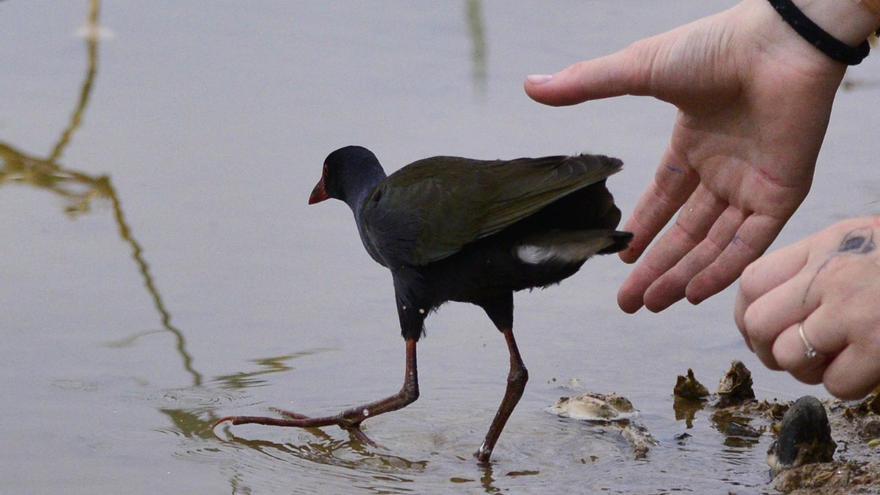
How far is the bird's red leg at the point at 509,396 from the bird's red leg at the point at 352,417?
0.87ft

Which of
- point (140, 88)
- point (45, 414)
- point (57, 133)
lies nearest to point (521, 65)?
point (140, 88)

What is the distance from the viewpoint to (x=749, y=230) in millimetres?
4316

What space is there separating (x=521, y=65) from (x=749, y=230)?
3.24 metres

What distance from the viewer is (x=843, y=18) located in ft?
12.9

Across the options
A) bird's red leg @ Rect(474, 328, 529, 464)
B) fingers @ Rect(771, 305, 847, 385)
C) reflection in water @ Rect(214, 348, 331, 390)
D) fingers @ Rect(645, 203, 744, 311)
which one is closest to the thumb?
fingers @ Rect(645, 203, 744, 311)

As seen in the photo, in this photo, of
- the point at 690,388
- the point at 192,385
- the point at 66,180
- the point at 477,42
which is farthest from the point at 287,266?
the point at 477,42

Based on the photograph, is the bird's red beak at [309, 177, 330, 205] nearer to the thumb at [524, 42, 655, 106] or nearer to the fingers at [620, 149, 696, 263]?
the fingers at [620, 149, 696, 263]

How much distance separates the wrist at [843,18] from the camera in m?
3.90

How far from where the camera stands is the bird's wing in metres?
4.24

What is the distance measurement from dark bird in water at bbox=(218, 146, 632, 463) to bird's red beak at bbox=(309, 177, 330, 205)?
62 centimetres

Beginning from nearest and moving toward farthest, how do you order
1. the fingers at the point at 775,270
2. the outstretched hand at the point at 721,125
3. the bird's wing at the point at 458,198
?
the fingers at the point at 775,270, the outstretched hand at the point at 721,125, the bird's wing at the point at 458,198

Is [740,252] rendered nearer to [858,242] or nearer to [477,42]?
[858,242]

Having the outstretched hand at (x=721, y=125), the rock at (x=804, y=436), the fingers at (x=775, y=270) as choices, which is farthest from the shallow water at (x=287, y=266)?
the fingers at (x=775, y=270)

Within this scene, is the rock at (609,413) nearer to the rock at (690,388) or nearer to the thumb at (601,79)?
the rock at (690,388)
